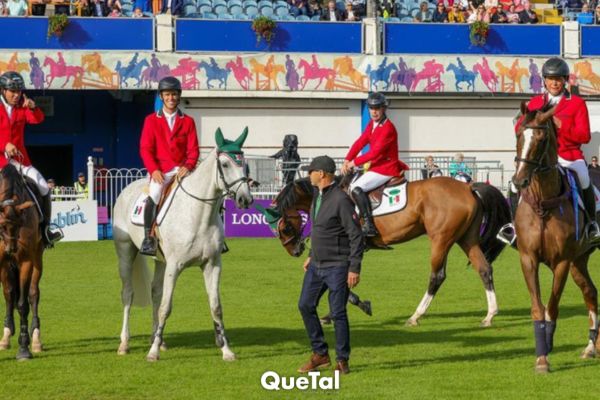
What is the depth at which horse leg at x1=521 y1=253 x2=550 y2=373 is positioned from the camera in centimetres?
1188

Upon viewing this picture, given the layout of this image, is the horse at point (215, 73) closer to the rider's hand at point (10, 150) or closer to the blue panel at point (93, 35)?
the blue panel at point (93, 35)

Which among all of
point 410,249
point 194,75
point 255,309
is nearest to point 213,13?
point 194,75

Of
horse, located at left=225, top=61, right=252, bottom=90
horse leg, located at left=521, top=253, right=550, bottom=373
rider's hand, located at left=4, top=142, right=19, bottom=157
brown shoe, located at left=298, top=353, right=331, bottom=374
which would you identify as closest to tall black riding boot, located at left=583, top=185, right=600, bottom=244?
horse leg, located at left=521, top=253, right=550, bottom=373

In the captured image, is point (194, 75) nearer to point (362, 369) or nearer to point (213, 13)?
point (213, 13)

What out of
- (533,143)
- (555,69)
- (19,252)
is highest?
(555,69)

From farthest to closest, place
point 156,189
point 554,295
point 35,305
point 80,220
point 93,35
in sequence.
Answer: point 93,35 < point 80,220 < point 35,305 < point 156,189 < point 554,295

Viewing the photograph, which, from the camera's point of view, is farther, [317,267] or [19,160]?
[19,160]

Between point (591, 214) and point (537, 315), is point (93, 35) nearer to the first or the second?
point (591, 214)

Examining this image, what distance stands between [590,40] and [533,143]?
29775 mm

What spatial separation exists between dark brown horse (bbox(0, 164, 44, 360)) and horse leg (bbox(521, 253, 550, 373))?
5.25 m

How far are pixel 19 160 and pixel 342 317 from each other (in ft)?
14.6

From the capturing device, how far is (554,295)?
12.5 meters

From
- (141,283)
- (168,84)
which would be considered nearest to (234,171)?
(168,84)

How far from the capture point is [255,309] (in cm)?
1761
